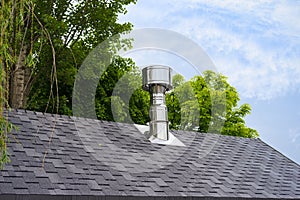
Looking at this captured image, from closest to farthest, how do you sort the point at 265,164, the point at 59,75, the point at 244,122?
the point at 265,164 → the point at 59,75 → the point at 244,122

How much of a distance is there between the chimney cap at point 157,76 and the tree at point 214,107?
28.7 feet

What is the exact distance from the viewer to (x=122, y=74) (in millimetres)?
16578

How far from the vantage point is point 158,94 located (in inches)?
325

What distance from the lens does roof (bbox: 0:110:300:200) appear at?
5.24 metres

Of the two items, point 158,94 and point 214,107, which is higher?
point 158,94

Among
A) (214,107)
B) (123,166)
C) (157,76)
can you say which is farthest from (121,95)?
(123,166)

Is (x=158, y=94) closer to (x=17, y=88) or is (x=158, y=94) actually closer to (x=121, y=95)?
(x=17, y=88)

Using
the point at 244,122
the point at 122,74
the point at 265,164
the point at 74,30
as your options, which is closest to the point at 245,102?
the point at 244,122

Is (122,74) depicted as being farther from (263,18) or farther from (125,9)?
(263,18)

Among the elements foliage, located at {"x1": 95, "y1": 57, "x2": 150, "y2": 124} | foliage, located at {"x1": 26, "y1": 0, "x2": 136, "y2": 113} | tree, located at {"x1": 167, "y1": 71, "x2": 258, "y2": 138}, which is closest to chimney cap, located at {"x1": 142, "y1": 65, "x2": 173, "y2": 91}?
foliage, located at {"x1": 26, "y1": 0, "x2": 136, "y2": 113}

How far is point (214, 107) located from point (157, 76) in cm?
1328

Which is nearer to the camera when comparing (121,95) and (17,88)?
(17,88)

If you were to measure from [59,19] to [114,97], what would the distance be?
10.3ft

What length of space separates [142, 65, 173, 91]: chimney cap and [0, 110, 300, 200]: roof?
888 millimetres
